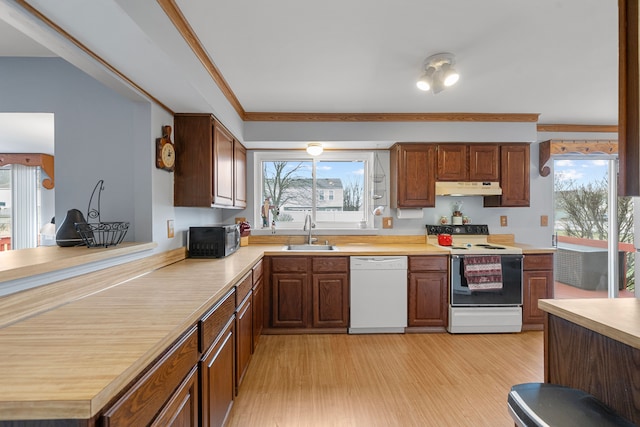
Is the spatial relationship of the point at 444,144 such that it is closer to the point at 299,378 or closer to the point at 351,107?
the point at 351,107

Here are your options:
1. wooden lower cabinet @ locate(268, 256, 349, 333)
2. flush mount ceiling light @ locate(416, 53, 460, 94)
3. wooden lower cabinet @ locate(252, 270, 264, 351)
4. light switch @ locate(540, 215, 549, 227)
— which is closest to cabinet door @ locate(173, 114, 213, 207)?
wooden lower cabinet @ locate(252, 270, 264, 351)

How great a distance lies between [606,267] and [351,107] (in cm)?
366

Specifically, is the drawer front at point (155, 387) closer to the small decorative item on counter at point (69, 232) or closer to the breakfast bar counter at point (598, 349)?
the small decorative item on counter at point (69, 232)

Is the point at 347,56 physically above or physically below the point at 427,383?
above

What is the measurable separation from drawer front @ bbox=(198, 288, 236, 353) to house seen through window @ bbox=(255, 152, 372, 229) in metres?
1.95

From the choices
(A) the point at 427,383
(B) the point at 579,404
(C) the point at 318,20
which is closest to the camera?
(B) the point at 579,404

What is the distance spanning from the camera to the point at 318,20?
1587 mm

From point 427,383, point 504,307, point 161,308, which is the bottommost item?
point 427,383

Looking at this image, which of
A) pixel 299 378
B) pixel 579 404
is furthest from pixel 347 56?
pixel 299 378

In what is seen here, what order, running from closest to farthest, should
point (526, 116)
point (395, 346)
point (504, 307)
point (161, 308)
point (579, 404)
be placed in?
point (579, 404)
point (161, 308)
point (395, 346)
point (504, 307)
point (526, 116)

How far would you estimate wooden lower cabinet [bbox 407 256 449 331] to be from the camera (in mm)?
2885

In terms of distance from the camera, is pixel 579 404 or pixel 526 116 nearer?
pixel 579 404

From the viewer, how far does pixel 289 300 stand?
9.33 feet

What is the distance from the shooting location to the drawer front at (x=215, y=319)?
1.25 meters
